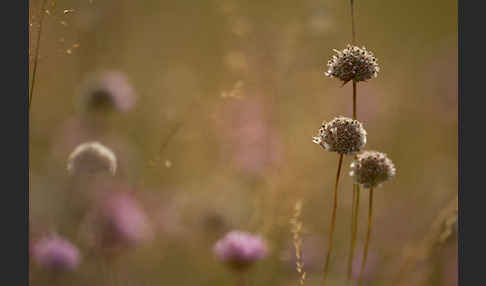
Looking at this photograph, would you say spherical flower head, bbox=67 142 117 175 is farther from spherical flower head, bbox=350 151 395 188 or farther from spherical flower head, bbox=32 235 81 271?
spherical flower head, bbox=350 151 395 188

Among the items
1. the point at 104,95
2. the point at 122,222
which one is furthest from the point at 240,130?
the point at 122,222

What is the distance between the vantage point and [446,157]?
2277 mm

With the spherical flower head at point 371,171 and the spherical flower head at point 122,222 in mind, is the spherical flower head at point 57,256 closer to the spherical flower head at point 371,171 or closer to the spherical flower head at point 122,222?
the spherical flower head at point 122,222

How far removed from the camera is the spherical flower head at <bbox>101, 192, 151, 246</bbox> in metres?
1.33

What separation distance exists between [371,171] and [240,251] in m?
0.42

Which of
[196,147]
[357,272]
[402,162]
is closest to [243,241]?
[357,272]

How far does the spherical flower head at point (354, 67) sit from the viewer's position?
0.88 m

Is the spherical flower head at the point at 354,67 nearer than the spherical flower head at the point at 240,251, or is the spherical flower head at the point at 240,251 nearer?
the spherical flower head at the point at 354,67

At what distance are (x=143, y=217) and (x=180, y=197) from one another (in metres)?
0.28

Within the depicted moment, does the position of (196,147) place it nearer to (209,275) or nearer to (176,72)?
(209,275)

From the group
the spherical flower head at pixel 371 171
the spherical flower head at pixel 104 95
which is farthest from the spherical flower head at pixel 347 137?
the spherical flower head at pixel 104 95

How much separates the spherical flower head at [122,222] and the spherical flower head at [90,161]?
183mm

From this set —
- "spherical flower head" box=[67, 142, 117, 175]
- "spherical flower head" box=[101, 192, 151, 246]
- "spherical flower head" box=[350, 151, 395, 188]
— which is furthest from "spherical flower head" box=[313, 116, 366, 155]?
"spherical flower head" box=[101, 192, 151, 246]

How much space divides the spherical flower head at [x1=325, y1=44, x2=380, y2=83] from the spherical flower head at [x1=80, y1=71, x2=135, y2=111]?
97 centimetres
